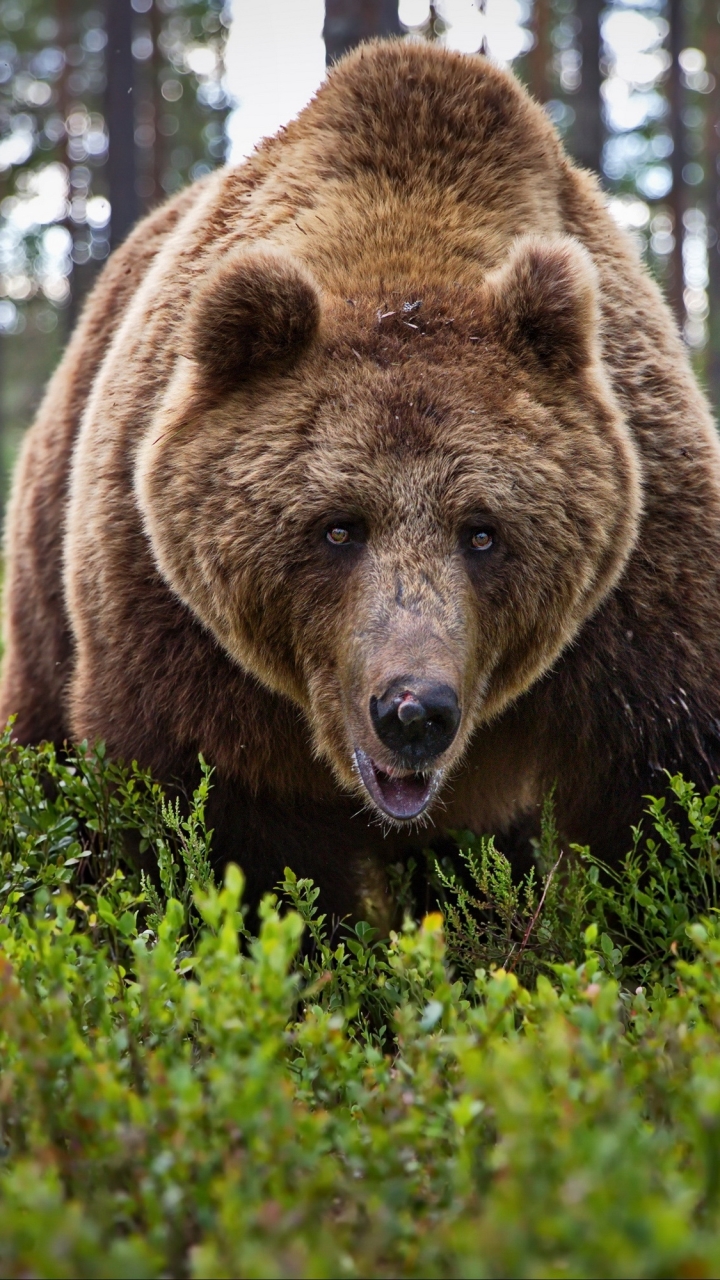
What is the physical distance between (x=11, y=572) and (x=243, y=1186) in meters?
4.55

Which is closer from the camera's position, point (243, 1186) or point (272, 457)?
point (243, 1186)

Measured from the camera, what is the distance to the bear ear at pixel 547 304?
3.67m

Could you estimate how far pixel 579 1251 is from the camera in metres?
1.61

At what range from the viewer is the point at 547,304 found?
12.0ft

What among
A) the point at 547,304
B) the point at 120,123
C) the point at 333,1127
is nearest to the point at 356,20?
the point at 547,304

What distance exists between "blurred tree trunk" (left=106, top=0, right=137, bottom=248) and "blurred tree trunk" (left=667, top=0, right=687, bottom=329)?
26.3ft

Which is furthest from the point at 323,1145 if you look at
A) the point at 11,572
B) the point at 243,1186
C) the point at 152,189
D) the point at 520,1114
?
the point at 152,189

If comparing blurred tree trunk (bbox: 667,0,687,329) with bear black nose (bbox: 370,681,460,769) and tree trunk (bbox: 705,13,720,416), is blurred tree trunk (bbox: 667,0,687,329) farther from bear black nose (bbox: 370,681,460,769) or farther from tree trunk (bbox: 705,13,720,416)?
bear black nose (bbox: 370,681,460,769)

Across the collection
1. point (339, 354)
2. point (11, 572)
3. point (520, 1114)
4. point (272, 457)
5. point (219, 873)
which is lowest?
point (219, 873)

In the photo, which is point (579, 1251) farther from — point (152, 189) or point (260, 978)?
point (152, 189)

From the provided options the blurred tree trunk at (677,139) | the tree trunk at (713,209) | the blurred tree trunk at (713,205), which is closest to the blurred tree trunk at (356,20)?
the blurred tree trunk at (677,139)

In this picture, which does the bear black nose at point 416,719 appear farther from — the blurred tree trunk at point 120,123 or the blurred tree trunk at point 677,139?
the blurred tree trunk at point 677,139

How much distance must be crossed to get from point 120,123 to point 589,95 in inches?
243

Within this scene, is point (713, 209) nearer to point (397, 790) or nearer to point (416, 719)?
point (397, 790)
